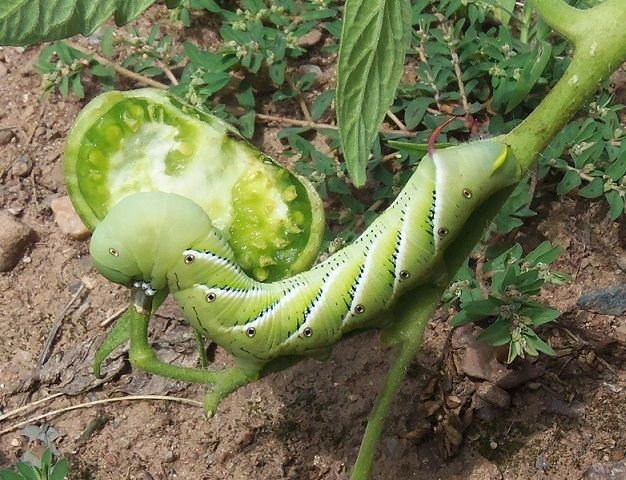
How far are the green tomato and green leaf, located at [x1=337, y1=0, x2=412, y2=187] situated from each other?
0.34m

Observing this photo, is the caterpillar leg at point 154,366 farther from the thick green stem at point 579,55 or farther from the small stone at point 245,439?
the small stone at point 245,439

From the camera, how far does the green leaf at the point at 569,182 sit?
1.91m

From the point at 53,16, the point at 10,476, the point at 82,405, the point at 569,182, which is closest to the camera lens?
the point at 53,16

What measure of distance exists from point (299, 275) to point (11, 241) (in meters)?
1.19

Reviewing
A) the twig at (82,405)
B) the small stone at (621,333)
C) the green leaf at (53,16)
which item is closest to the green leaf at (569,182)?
the small stone at (621,333)

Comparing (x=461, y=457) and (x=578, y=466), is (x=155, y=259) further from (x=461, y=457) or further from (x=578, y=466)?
(x=578, y=466)

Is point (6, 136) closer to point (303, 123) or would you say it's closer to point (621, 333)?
point (303, 123)

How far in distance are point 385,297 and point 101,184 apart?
0.54 metres

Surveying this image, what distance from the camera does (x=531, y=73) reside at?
195 centimetres

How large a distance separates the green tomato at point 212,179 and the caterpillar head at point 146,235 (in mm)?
139

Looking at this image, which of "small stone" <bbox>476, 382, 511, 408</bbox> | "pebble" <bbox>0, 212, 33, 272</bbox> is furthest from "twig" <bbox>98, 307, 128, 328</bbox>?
"small stone" <bbox>476, 382, 511, 408</bbox>

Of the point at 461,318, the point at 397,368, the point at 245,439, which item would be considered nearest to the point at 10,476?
the point at 245,439

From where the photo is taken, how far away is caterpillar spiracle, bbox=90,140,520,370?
3.98 ft

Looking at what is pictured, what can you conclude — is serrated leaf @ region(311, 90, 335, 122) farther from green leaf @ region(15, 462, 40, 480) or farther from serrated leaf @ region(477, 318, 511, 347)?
green leaf @ region(15, 462, 40, 480)
